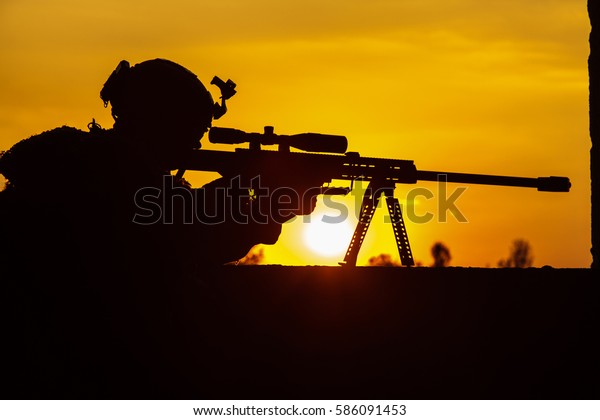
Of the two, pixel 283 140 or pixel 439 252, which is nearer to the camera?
pixel 283 140

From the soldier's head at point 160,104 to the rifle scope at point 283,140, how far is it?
214 cm

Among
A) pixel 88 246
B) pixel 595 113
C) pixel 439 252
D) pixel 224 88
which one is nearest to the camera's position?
pixel 88 246

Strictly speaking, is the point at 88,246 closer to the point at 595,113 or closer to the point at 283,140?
the point at 283,140

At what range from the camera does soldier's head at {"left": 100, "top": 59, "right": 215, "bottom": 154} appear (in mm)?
4902

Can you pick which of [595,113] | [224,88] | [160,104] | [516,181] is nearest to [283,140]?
[224,88]

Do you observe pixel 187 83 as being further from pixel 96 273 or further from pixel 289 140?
pixel 289 140

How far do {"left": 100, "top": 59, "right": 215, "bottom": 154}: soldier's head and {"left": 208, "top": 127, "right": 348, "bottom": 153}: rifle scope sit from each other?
A: 214 centimetres

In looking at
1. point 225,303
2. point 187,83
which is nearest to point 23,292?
point 225,303

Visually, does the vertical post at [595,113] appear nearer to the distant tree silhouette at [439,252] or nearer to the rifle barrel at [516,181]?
the rifle barrel at [516,181]

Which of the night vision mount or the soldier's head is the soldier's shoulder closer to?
the soldier's head

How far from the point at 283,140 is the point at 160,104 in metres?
2.58

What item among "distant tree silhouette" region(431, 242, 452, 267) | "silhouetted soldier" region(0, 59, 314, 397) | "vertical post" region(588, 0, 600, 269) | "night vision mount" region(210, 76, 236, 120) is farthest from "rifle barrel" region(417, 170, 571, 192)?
"distant tree silhouette" region(431, 242, 452, 267)

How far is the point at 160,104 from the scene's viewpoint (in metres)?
4.90

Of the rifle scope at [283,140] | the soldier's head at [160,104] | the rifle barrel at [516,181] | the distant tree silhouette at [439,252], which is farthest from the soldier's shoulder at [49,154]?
the distant tree silhouette at [439,252]
